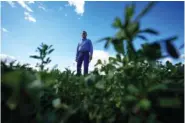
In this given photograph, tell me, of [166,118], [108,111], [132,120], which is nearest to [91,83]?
[108,111]

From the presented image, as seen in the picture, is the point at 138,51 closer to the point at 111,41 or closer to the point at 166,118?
the point at 111,41

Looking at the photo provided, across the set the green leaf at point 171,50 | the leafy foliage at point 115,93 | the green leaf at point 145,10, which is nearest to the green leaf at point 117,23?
the leafy foliage at point 115,93

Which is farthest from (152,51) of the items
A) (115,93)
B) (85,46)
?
(85,46)

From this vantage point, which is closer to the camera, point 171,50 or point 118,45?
point 171,50

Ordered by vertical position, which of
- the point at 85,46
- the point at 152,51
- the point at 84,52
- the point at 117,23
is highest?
the point at 85,46

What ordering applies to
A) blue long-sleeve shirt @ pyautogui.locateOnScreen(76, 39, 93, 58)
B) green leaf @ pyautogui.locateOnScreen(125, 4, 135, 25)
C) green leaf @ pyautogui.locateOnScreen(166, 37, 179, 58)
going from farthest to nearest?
blue long-sleeve shirt @ pyautogui.locateOnScreen(76, 39, 93, 58) → green leaf @ pyautogui.locateOnScreen(125, 4, 135, 25) → green leaf @ pyautogui.locateOnScreen(166, 37, 179, 58)

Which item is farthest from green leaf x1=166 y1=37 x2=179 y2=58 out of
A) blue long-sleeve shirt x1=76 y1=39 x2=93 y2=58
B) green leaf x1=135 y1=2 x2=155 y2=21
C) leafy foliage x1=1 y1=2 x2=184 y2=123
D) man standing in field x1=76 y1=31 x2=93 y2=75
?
blue long-sleeve shirt x1=76 y1=39 x2=93 y2=58

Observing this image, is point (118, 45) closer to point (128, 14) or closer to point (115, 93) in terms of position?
point (128, 14)

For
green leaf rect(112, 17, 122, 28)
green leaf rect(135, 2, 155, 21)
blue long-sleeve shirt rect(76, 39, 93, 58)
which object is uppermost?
blue long-sleeve shirt rect(76, 39, 93, 58)

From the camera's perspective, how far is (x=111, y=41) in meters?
1.30

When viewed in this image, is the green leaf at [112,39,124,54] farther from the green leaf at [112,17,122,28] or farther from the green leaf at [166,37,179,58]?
the green leaf at [166,37,179,58]

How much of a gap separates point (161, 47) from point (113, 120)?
2.18 feet

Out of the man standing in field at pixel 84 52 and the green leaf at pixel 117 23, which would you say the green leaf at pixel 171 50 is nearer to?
the green leaf at pixel 117 23

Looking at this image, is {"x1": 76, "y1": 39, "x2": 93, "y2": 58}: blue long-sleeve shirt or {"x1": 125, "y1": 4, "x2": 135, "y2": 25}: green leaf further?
{"x1": 76, "y1": 39, "x2": 93, "y2": 58}: blue long-sleeve shirt
